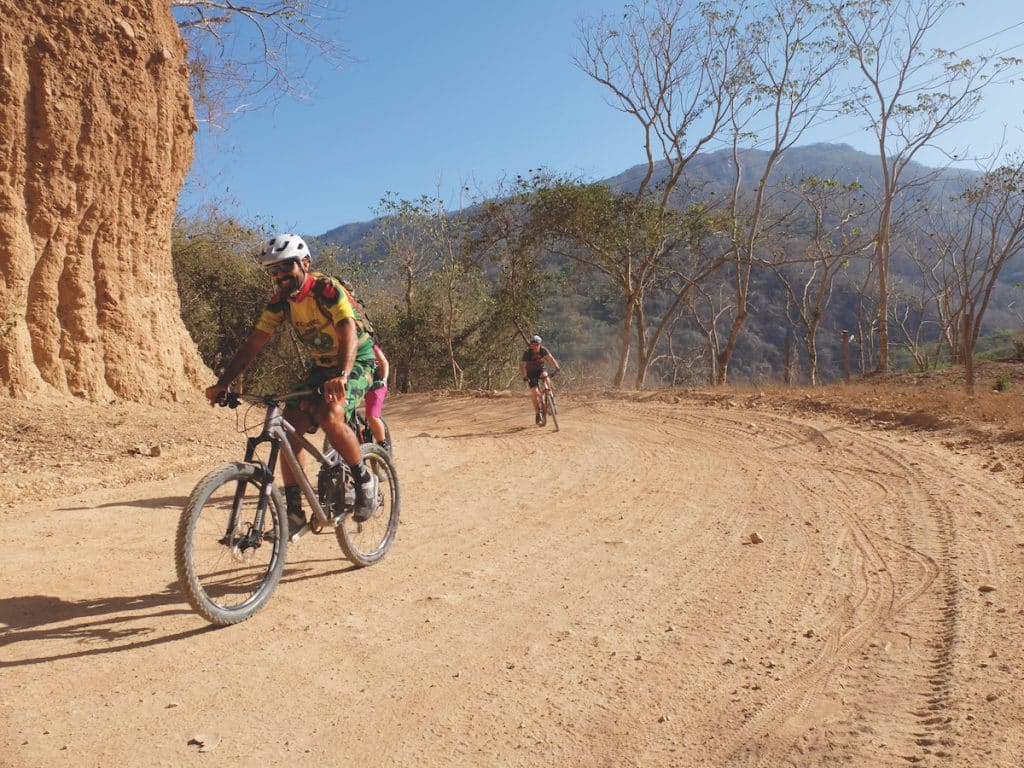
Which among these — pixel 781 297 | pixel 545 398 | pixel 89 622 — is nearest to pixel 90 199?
pixel 545 398

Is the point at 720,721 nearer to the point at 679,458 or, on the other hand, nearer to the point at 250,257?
the point at 679,458

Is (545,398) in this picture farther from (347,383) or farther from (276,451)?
(276,451)

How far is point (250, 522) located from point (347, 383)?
1107mm

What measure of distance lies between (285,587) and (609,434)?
774 cm

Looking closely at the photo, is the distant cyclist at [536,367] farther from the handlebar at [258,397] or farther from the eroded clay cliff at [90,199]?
the handlebar at [258,397]

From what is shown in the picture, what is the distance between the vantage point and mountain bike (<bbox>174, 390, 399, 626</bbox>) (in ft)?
11.9

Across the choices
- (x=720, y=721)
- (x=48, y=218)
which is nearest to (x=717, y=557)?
(x=720, y=721)

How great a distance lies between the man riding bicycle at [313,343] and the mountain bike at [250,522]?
11 cm

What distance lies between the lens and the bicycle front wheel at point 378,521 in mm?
4934

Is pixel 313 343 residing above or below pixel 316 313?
below

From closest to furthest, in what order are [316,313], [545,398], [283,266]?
[283,266] → [316,313] → [545,398]

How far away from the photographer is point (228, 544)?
147 inches

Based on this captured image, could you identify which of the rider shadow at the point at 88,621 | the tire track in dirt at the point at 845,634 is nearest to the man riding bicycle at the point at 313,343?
the rider shadow at the point at 88,621

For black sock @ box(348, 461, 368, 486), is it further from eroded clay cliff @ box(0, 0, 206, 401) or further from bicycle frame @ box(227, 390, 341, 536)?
eroded clay cliff @ box(0, 0, 206, 401)
